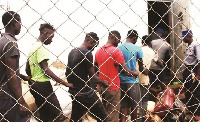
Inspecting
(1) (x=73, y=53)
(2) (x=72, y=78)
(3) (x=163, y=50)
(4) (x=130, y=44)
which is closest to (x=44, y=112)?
(2) (x=72, y=78)

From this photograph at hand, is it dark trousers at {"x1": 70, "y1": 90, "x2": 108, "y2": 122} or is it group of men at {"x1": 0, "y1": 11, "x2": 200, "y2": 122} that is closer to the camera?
group of men at {"x1": 0, "y1": 11, "x2": 200, "y2": 122}

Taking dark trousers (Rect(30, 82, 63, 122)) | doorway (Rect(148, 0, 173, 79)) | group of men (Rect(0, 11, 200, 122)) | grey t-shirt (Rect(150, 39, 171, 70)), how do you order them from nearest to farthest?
group of men (Rect(0, 11, 200, 122))
dark trousers (Rect(30, 82, 63, 122))
grey t-shirt (Rect(150, 39, 171, 70))
doorway (Rect(148, 0, 173, 79))

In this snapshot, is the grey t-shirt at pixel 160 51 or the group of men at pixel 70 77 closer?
the group of men at pixel 70 77

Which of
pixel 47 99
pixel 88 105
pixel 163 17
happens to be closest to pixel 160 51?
pixel 163 17

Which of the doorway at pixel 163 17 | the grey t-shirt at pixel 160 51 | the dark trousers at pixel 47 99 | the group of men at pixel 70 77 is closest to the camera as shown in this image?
the group of men at pixel 70 77

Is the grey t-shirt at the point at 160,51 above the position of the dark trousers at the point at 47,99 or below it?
above

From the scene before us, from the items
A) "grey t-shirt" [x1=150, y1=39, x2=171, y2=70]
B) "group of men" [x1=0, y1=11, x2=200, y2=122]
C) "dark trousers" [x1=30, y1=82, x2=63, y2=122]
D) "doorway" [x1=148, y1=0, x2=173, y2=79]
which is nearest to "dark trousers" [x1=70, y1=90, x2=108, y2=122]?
"group of men" [x1=0, y1=11, x2=200, y2=122]

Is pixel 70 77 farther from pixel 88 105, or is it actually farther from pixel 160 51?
pixel 160 51

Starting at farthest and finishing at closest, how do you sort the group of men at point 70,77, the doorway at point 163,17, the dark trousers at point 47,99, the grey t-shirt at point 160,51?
1. the doorway at point 163,17
2. the grey t-shirt at point 160,51
3. the dark trousers at point 47,99
4. the group of men at point 70,77

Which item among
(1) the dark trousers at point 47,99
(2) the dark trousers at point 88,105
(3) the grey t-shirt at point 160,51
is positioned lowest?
(1) the dark trousers at point 47,99

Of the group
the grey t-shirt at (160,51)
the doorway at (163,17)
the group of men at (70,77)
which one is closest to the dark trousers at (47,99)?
the group of men at (70,77)

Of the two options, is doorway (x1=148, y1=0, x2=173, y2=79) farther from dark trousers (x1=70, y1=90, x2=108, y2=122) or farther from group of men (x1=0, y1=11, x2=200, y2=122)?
dark trousers (x1=70, y1=90, x2=108, y2=122)

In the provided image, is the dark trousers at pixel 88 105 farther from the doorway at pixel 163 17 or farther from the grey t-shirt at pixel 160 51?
the doorway at pixel 163 17

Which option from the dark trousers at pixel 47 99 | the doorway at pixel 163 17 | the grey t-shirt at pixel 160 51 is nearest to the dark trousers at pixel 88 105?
the dark trousers at pixel 47 99
